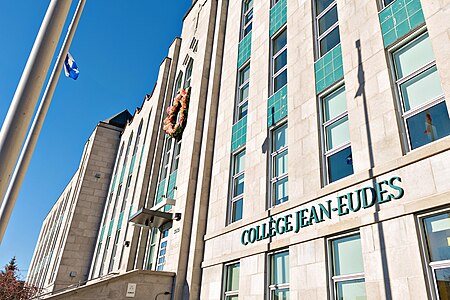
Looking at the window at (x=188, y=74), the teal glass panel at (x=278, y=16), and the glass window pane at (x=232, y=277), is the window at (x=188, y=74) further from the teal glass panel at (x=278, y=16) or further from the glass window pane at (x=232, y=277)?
the glass window pane at (x=232, y=277)

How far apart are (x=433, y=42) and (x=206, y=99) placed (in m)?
12.0

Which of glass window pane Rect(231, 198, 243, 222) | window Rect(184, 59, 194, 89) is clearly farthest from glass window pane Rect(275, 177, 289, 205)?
window Rect(184, 59, 194, 89)

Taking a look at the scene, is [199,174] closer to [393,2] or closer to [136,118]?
[393,2]

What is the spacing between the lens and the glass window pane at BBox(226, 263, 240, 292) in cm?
1199

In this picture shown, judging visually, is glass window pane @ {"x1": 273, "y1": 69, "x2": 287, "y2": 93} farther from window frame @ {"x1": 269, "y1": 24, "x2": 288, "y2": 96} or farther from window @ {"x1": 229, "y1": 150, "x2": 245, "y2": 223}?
window @ {"x1": 229, "y1": 150, "x2": 245, "y2": 223}

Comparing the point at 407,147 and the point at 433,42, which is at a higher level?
the point at 433,42

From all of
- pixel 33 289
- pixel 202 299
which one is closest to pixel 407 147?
pixel 202 299

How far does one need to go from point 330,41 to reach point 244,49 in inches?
233

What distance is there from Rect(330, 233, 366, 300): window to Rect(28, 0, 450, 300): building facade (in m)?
0.03

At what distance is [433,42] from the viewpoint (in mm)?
8000

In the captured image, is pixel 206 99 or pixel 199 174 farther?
pixel 206 99

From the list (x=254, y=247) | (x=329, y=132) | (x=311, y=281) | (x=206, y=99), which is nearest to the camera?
(x=311, y=281)

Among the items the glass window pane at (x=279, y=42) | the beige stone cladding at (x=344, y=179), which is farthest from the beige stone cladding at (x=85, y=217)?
the glass window pane at (x=279, y=42)

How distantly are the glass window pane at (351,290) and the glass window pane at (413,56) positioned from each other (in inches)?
192
